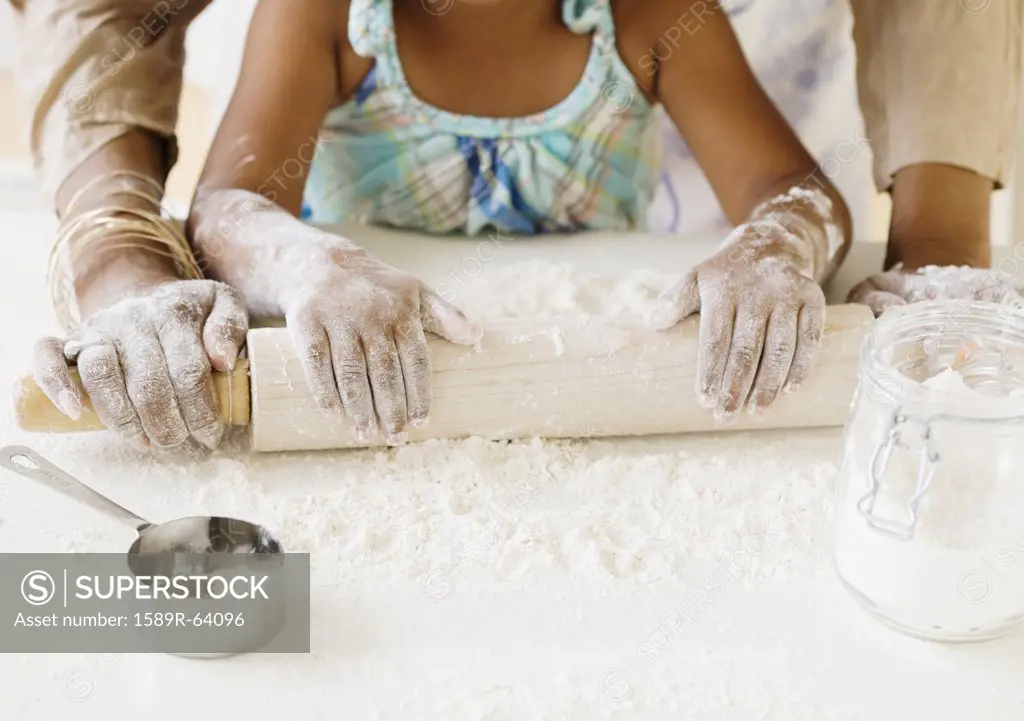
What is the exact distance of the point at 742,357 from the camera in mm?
771

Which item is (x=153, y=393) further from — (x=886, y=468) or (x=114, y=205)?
(x=886, y=468)

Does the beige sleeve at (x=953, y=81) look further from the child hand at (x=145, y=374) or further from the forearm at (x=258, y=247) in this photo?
the child hand at (x=145, y=374)

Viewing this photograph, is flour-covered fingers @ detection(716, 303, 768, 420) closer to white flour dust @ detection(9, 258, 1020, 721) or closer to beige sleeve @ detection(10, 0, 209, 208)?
white flour dust @ detection(9, 258, 1020, 721)

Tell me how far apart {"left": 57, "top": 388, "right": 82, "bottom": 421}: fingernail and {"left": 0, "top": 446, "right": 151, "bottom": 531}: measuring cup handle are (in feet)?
0.15

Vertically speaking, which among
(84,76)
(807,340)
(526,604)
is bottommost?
(526,604)

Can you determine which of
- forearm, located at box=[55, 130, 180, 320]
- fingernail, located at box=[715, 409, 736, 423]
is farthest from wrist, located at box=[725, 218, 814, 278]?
forearm, located at box=[55, 130, 180, 320]

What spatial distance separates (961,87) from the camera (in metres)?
1.02

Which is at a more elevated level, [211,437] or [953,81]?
[953,81]

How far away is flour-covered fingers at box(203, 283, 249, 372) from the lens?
29.7 inches

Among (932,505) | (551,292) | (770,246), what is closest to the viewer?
(932,505)

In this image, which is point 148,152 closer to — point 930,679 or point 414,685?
point 414,685

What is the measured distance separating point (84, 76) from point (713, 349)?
67 centimetres

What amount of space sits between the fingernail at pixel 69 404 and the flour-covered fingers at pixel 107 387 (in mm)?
10

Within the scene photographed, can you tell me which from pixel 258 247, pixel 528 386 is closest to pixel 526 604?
pixel 528 386
